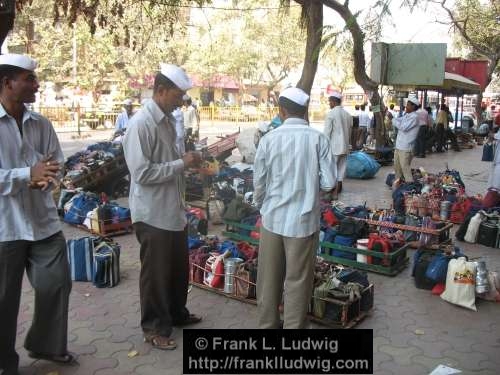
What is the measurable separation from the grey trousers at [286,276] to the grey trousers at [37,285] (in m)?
1.31

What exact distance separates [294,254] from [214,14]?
36894 mm

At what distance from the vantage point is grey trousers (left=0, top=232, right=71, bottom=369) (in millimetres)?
3164

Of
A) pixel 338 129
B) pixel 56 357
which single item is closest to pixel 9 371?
pixel 56 357

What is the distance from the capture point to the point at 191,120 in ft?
43.9

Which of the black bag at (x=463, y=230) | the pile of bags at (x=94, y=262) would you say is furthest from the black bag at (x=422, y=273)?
the pile of bags at (x=94, y=262)

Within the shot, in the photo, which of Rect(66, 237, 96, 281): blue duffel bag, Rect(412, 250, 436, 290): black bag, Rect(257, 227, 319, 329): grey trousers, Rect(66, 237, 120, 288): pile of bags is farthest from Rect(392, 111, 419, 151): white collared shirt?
Rect(257, 227, 319, 329): grey trousers

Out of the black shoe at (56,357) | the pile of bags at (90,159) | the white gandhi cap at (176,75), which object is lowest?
the black shoe at (56,357)

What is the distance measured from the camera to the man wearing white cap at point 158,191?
353cm

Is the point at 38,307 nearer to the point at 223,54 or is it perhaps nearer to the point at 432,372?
the point at 432,372

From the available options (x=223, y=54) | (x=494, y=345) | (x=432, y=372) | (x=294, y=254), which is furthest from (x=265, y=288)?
(x=223, y=54)

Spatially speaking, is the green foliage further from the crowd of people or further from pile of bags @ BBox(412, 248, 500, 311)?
the crowd of people

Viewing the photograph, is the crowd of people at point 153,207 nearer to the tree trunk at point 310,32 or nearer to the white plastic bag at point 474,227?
the white plastic bag at point 474,227

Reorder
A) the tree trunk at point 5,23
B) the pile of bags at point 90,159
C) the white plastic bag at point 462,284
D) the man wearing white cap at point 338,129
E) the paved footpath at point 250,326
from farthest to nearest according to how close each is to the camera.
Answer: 1. the man wearing white cap at point 338,129
2. the pile of bags at point 90,159
3. the tree trunk at point 5,23
4. the white plastic bag at point 462,284
5. the paved footpath at point 250,326

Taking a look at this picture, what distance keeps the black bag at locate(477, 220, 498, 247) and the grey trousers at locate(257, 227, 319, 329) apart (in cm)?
421
